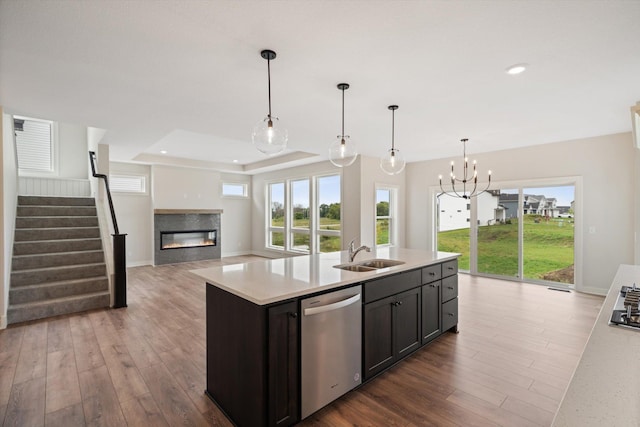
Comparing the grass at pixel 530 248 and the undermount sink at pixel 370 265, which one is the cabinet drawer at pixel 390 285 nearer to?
the undermount sink at pixel 370 265

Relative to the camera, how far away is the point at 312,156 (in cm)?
661

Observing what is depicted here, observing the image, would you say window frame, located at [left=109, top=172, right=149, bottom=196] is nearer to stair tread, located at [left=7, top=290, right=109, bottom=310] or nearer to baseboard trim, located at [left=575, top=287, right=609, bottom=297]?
stair tread, located at [left=7, top=290, right=109, bottom=310]

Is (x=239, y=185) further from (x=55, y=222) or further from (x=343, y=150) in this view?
(x=343, y=150)

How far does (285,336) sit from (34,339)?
10.6ft

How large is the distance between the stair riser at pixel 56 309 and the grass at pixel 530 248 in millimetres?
6710

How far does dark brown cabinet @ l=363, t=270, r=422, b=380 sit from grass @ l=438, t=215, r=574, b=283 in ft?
13.5

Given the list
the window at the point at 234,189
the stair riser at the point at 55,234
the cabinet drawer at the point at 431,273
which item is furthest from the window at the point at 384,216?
the stair riser at the point at 55,234

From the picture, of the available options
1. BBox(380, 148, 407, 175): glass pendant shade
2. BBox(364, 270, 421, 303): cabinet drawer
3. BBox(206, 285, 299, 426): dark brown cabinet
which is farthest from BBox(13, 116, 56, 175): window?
BBox(364, 270, 421, 303): cabinet drawer

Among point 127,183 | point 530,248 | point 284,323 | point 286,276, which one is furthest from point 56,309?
point 530,248

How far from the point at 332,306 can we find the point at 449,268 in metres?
1.90

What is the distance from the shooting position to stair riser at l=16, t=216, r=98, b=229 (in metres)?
4.86

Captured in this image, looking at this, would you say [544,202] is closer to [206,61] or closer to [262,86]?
[262,86]

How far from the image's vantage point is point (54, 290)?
13.4 feet

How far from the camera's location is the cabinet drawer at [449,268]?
322cm
